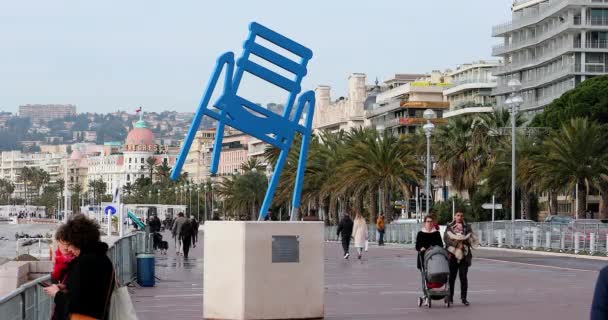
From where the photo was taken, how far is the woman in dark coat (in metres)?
8.53

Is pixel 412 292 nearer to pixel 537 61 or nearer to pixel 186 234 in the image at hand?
pixel 186 234

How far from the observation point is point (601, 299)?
6.77m

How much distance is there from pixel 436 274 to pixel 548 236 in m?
28.9

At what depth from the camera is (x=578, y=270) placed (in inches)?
1268

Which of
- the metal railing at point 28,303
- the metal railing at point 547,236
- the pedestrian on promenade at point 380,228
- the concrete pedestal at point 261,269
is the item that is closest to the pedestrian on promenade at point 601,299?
the metal railing at point 28,303

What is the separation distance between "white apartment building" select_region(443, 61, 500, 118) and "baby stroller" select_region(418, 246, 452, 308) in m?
105

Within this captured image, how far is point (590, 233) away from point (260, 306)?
28.2 m

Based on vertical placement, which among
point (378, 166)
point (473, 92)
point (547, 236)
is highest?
point (473, 92)

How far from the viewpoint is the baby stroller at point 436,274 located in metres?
19.3

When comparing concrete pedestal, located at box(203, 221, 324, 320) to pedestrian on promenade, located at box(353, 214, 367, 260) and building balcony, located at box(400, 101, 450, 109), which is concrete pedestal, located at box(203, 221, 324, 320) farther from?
building balcony, located at box(400, 101, 450, 109)

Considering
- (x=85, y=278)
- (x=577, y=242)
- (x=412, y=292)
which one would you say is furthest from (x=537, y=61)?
(x=85, y=278)

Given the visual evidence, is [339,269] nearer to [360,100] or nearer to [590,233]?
[590,233]

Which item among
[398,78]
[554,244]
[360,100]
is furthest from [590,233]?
[398,78]

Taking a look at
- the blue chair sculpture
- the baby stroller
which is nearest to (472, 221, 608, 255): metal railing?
the baby stroller
